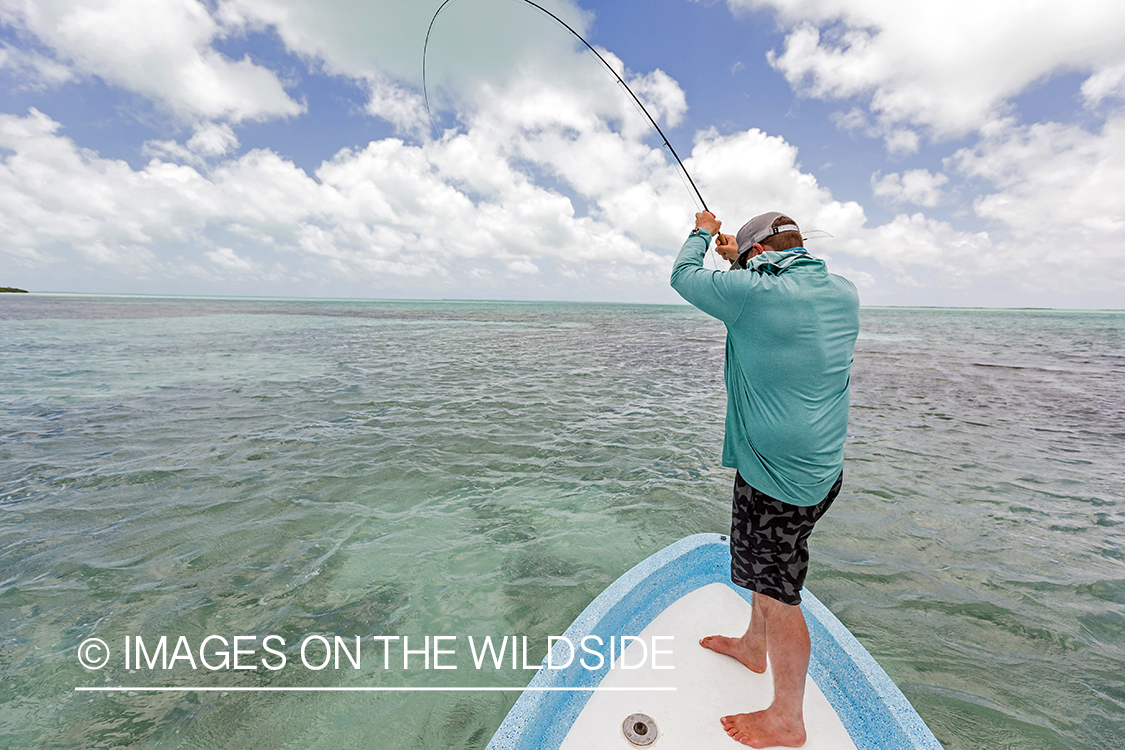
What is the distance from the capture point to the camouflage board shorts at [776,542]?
208 centimetres

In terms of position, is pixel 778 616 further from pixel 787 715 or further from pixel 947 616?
pixel 947 616

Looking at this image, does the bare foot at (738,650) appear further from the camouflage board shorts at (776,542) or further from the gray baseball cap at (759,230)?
the gray baseball cap at (759,230)

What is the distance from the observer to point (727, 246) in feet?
8.17

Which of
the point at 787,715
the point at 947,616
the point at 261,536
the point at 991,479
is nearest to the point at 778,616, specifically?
the point at 787,715

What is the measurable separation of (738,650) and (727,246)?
244cm

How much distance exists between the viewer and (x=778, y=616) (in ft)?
6.98

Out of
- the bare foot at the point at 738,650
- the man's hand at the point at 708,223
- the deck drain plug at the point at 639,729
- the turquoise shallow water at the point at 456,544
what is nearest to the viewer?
the deck drain plug at the point at 639,729

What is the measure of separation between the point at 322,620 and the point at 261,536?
1.71m

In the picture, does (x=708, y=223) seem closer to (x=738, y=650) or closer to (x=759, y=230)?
(x=759, y=230)

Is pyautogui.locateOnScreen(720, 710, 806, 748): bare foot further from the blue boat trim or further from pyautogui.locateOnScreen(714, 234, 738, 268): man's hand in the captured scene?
pyautogui.locateOnScreen(714, 234, 738, 268): man's hand

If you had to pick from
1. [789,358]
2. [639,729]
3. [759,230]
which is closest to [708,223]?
[759,230]

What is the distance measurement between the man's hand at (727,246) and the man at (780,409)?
155mm

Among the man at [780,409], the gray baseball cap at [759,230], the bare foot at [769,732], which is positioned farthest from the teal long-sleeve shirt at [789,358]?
the bare foot at [769,732]

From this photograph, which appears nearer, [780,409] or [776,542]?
[780,409]
